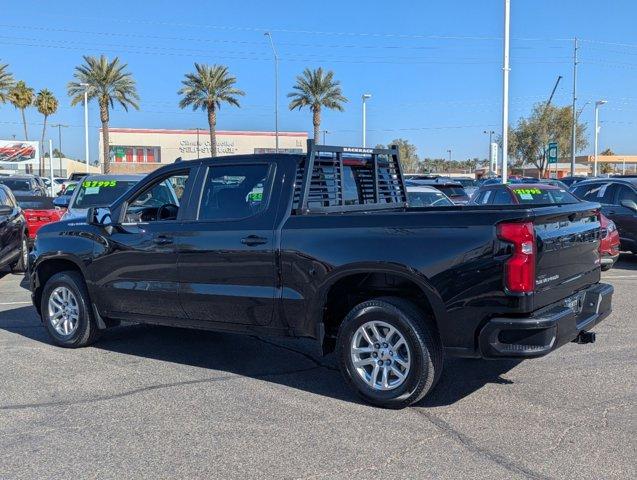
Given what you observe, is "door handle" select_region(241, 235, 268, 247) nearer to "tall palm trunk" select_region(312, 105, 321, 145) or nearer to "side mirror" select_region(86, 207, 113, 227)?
"side mirror" select_region(86, 207, 113, 227)

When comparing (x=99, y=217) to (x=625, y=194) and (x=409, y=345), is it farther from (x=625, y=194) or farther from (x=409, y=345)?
(x=625, y=194)

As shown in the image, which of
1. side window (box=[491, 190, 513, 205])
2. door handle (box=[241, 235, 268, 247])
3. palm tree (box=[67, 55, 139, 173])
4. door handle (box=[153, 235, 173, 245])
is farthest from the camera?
palm tree (box=[67, 55, 139, 173])

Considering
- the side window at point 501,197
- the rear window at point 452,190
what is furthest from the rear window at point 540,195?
the rear window at point 452,190

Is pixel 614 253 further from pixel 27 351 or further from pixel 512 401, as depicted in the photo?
pixel 27 351

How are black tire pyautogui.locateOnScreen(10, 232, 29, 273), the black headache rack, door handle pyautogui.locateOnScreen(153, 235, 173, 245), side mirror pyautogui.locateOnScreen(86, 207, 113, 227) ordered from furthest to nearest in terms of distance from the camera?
black tire pyautogui.locateOnScreen(10, 232, 29, 273), side mirror pyautogui.locateOnScreen(86, 207, 113, 227), door handle pyautogui.locateOnScreen(153, 235, 173, 245), the black headache rack

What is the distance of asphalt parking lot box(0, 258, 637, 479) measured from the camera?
4199mm

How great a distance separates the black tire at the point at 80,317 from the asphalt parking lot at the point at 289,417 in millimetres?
117

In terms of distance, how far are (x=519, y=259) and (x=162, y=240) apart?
322 centimetres

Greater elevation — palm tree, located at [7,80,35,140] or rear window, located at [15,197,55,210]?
palm tree, located at [7,80,35,140]

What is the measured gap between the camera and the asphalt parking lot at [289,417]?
420cm

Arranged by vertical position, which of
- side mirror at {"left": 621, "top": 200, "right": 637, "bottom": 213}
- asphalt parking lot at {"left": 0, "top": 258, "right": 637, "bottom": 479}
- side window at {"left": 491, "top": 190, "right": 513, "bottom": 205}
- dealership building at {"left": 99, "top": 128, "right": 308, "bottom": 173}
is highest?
dealership building at {"left": 99, "top": 128, "right": 308, "bottom": 173}

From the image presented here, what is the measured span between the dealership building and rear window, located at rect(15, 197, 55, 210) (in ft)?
175

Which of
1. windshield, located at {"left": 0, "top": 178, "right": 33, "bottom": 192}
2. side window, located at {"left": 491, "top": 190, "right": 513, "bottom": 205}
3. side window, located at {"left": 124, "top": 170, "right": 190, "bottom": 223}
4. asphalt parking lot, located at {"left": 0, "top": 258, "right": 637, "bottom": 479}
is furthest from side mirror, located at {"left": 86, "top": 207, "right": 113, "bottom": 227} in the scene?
windshield, located at {"left": 0, "top": 178, "right": 33, "bottom": 192}

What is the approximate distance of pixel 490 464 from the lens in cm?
418
